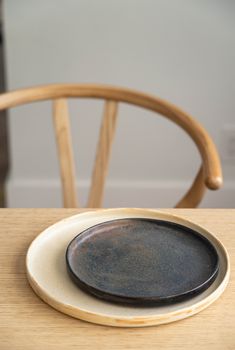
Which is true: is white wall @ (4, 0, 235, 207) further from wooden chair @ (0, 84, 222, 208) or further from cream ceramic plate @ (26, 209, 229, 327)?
cream ceramic plate @ (26, 209, 229, 327)

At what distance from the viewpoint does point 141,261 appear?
631mm

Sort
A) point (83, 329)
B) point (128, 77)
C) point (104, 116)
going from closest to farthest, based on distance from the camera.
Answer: point (83, 329)
point (104, 116)
point (128, 77)

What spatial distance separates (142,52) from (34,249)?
4.23ft

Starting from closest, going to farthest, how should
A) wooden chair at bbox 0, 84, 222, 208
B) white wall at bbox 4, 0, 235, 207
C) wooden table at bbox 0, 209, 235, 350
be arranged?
1. wooden table at bbox 0, 209, 235, 350
2. wooden chair at bbox 0, 84, 222, 208
3. white wall at bbox 4, 0, 235, 207

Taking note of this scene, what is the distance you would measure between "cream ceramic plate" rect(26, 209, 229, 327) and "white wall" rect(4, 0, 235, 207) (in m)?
1.19

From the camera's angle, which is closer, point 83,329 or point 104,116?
point 83,329

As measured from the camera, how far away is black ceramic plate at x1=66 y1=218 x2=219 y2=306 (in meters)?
0.56

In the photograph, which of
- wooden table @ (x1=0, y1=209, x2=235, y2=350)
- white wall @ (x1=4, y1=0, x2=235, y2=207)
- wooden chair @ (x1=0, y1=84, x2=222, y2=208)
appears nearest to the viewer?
wooden table @ (x1=0, y1=209, x2=235, y2=350)

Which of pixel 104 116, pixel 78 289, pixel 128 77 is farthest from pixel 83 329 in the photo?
pixel 128 77

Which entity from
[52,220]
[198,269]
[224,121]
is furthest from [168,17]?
[198,269]

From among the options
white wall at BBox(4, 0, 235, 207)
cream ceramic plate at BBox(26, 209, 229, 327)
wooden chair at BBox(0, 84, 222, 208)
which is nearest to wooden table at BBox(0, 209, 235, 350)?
cream ceramic plate at BBox(26, 209, 229, 327)

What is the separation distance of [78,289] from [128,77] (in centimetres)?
136

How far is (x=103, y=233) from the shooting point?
0.69m

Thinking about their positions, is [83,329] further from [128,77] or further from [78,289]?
[128,77]
